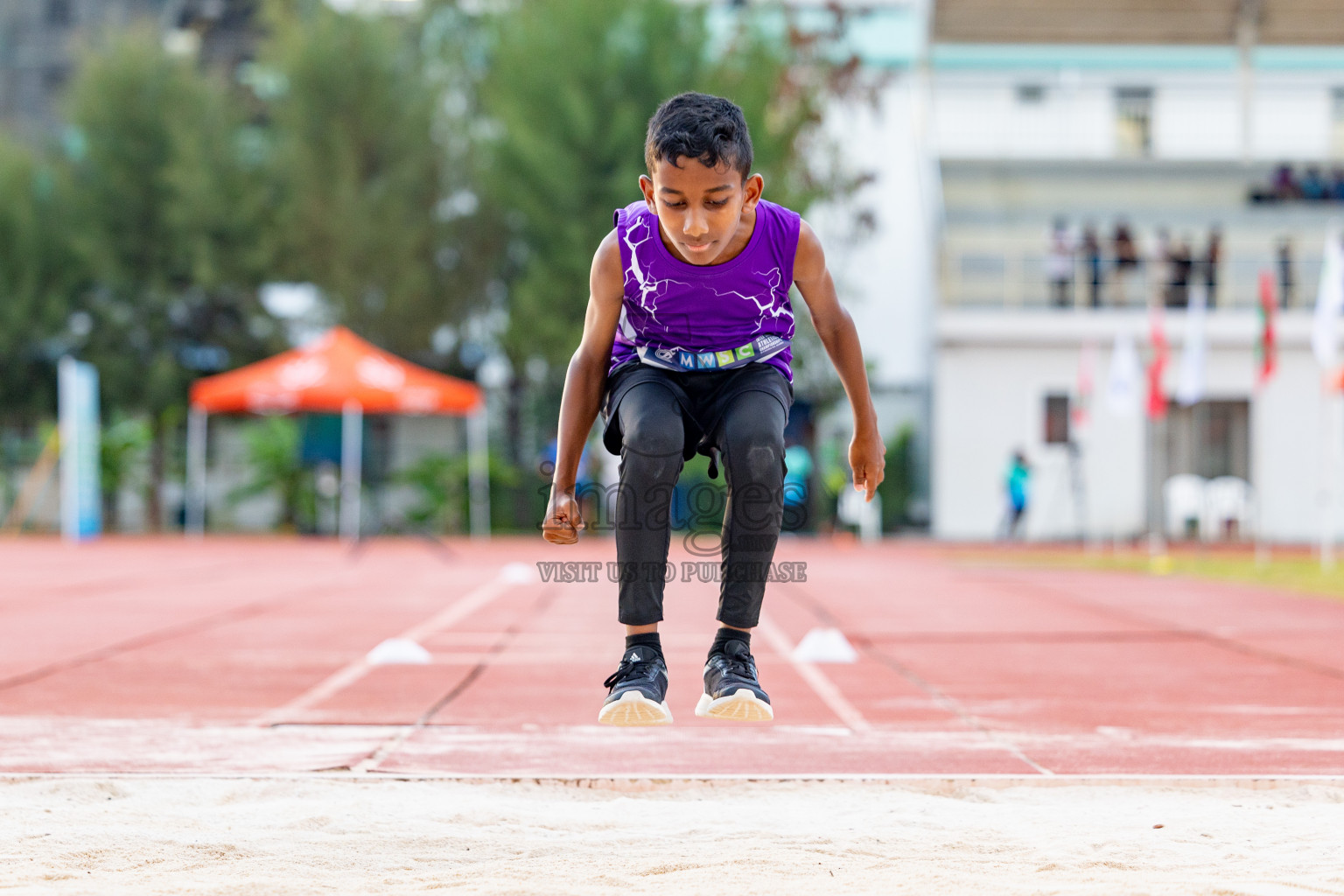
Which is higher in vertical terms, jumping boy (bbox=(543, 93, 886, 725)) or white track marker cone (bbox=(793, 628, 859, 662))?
jumping boy (bbox=(543, 93, 886, 725))

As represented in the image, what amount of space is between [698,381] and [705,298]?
27cm

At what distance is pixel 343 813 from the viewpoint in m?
4.44

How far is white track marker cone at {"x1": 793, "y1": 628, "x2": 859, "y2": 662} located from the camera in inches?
340

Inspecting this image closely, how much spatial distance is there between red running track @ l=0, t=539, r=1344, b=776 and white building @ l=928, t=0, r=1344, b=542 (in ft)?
40.9

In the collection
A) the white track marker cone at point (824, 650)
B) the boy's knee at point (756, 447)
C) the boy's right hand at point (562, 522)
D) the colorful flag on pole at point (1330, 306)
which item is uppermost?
the colorful flag on pole at point (1330, 306)

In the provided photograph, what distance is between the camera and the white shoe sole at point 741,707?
3969 millimetres

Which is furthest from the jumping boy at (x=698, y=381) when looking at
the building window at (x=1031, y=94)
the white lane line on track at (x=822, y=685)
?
the building window at (x=1031, y=94)

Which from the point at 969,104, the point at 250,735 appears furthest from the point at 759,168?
the point at 250,735

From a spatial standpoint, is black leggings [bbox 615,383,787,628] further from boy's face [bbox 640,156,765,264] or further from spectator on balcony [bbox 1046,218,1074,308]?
spectator on balcony [bbox 1046,218,1074,308]

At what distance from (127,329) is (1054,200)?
1709 centimetres

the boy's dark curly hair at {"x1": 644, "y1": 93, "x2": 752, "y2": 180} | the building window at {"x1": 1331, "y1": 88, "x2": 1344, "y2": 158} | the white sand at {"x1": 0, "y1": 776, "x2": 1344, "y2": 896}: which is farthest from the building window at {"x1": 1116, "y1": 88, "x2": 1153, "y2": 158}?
the boy's dark curly hair at {"x1": 644, "y1": 93, "x2": 752, "y2": 180}

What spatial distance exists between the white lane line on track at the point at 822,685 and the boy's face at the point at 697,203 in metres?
2.95

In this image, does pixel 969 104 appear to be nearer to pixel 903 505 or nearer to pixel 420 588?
pixel 903 505

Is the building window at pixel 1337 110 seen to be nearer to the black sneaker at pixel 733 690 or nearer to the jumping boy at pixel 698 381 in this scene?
the jumping boy at pixel 698 381
